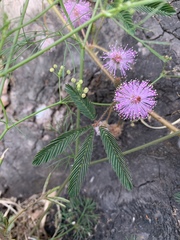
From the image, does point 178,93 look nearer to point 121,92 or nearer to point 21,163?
point 121,92

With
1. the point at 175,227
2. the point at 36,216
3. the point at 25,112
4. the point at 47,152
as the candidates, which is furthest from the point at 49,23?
the point at 175,227

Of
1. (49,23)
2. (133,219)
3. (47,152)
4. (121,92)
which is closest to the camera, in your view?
(47,152)

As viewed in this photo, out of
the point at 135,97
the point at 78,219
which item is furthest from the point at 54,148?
the point at 78,219

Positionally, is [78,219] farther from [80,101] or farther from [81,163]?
[80,101]

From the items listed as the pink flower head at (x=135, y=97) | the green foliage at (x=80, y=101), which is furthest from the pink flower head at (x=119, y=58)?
the green foliage at (x=80, y=101)

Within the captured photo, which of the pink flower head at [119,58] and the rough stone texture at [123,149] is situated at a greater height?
the pink flower head at [119,58]

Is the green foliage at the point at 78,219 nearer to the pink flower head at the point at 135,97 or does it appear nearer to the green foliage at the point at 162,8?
the pink flower head at the point at 135,97
